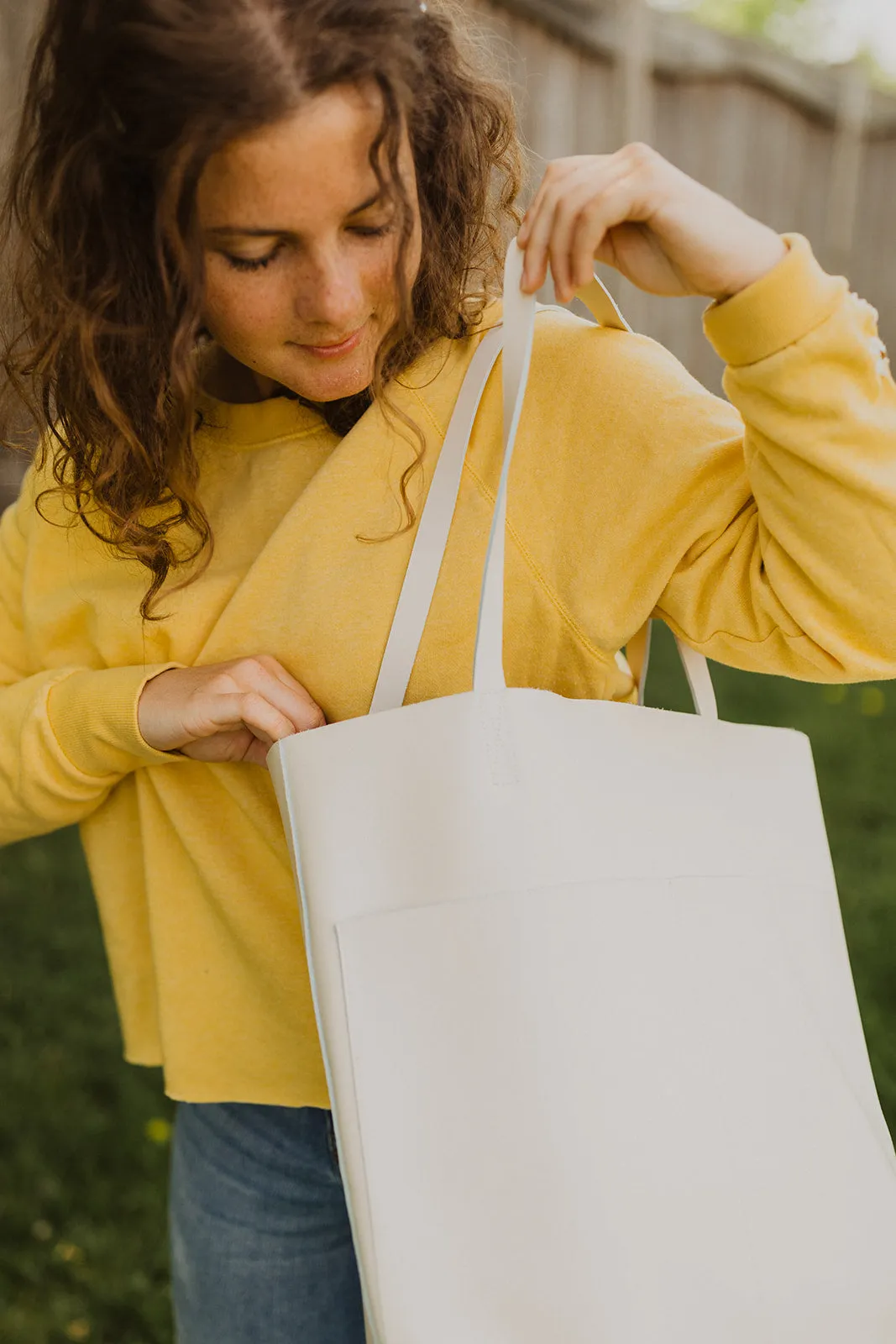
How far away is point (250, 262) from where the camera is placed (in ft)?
3.63

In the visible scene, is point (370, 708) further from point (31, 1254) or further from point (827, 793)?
point (827, 793)

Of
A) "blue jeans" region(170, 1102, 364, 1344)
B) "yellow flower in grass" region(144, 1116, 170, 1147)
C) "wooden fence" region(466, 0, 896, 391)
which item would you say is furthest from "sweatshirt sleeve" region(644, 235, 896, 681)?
"wooden fence" region(466, 0, 896, 391)

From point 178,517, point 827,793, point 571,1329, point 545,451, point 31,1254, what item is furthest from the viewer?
point 827,793

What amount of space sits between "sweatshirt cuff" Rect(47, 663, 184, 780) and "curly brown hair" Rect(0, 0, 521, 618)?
0.08 meters

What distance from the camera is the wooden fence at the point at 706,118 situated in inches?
188

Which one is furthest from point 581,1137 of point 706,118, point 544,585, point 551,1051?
point 706,118

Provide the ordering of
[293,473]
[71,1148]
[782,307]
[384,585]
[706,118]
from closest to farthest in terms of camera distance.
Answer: [782,307]
[384,585]
[293,473]
[71,1148]
[706,118]

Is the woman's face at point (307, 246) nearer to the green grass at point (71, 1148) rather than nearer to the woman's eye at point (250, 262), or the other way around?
Result: the woman's eye at point (250, 262)

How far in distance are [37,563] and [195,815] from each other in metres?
0.35

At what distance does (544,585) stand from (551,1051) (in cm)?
41

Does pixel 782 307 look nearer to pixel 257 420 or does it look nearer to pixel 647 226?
pixel 647 226

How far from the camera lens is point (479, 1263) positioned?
99 cm

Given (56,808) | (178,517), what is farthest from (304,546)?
(56,808)

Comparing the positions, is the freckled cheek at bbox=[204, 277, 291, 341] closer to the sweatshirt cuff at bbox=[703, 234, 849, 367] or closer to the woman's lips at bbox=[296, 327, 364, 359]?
the woman's lips at bbox=[296, 327, 364, 359]
